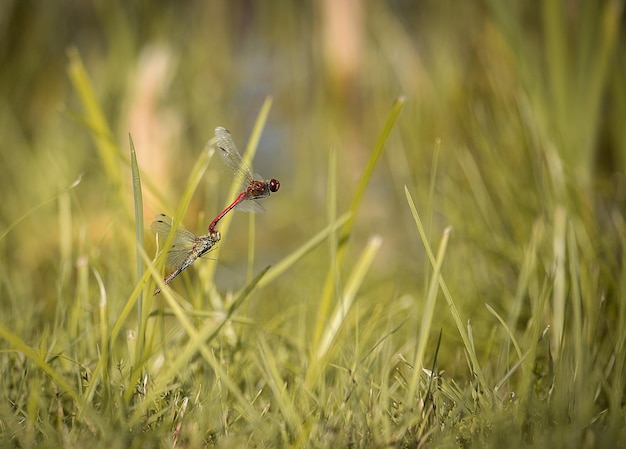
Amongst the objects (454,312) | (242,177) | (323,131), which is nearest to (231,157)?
(242,177)

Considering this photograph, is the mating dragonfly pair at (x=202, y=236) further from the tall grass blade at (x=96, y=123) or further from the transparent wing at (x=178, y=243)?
the tall grass blade at (x=96, y=123)

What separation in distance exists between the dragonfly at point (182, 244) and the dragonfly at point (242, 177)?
0.04 ft

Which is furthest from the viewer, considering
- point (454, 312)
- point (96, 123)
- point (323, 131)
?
point (323, 131)

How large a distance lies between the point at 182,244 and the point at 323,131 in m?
0.98

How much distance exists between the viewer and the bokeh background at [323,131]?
0.75m

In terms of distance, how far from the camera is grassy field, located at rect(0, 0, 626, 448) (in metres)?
0.41

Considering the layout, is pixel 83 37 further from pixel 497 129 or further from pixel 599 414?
pixel 599 414

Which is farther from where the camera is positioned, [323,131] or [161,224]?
[323,131]

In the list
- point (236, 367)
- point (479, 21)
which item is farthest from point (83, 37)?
point (236, 367)

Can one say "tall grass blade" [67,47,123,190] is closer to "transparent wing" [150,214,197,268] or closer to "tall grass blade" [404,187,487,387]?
"transparent wing" [150,214,197,268]

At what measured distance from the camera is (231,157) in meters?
0.47

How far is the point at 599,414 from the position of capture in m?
0.42

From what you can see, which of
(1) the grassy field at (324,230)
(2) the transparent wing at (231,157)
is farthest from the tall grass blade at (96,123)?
(2) the transparent wing at (231,157)

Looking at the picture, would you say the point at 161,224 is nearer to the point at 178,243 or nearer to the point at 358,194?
the point at 178,243
